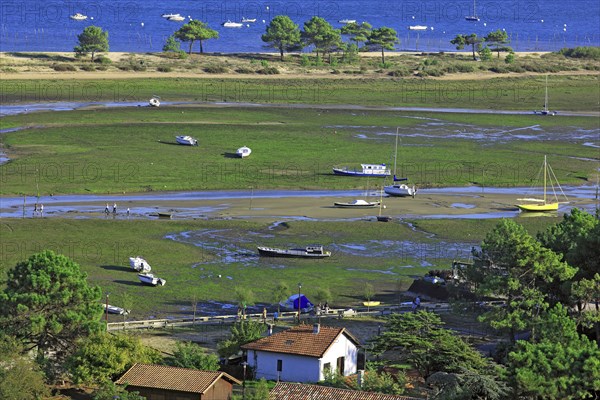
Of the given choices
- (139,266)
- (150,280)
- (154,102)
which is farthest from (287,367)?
(154,102)

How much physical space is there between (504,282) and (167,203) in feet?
146

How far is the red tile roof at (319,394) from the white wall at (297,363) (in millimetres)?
6083

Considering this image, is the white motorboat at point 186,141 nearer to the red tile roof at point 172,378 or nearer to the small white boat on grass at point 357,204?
the small white boat on grass at point 357,204

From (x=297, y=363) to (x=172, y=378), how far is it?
7285 millimetres

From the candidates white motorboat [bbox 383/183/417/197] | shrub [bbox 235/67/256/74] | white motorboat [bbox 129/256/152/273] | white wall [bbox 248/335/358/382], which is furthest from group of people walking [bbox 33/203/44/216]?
shrub [bbox 235/67/256/74]

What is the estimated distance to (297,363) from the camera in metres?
64.3

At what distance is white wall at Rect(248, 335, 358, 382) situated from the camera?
64.0 meters

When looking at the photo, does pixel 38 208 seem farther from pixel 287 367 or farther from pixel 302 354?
pixel 302 354

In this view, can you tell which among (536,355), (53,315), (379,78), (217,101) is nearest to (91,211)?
(53,315)

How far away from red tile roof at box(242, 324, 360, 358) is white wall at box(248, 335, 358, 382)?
0.22 m

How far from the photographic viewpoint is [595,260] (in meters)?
71.3

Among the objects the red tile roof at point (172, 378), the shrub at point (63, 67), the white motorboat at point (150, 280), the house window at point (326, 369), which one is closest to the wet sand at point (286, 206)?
the white motorboat at point (150, 280)

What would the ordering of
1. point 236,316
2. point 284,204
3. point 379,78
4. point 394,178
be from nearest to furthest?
point 236,316 → point 284,204 → point 394,178 → point 379,78

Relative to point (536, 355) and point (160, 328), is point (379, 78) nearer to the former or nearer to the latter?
point (160, 328)
